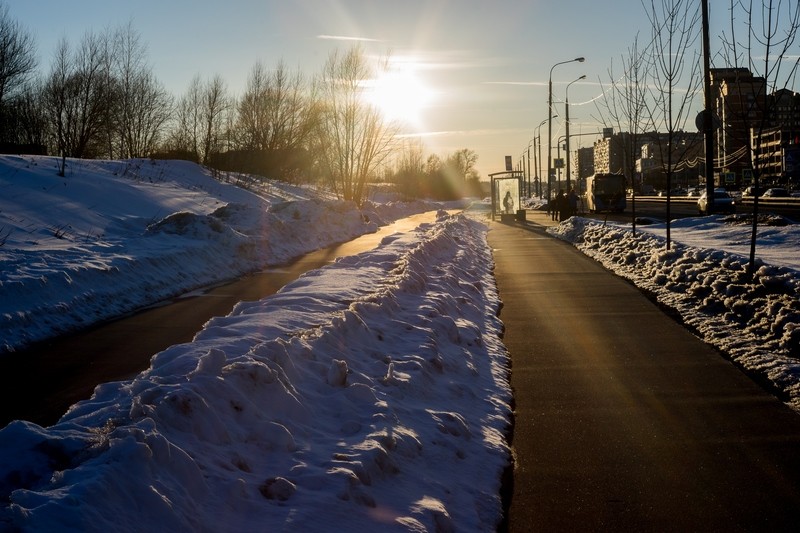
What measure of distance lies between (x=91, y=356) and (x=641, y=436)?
616cm

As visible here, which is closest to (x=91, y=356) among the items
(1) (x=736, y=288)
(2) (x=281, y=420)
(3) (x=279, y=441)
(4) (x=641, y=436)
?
(2) (x=281, y=420)

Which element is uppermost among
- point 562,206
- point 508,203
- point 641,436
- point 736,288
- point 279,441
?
point 508,203

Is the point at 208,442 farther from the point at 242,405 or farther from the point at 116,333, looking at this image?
the point at 116,333

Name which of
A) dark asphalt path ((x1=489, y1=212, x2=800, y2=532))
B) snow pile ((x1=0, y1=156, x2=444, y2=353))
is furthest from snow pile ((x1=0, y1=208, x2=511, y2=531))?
snow pile ((x1=0, y1=156, x2=444, y2=353))

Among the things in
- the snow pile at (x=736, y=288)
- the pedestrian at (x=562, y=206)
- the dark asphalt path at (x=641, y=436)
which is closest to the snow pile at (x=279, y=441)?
the dark asphalt path at (x=641, y=436)

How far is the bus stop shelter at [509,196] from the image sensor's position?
4850cm

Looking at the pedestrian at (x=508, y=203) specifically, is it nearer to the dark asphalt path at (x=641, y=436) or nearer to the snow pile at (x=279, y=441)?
the dark asphalt path at (x=641, y=436)

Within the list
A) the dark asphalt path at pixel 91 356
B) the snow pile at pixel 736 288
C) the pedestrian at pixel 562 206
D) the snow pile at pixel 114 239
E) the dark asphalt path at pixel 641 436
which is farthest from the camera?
the pedestrian at pixel 562 206

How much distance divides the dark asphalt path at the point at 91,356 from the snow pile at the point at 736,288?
21.7ft

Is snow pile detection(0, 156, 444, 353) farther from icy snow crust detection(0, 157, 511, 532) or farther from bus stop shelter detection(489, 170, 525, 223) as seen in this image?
bus stop shelter detection(489, 170, 525, 223)

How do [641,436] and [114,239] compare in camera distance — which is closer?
[641,436]

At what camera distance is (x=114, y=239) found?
18.3 meters

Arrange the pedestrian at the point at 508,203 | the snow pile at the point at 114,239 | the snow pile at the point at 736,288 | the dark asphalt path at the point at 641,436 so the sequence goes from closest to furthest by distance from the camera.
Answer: the dark asphalt path at the point at 641,436 → the snow pile at the point at 736,288 → the snow pile at the point at 114,239 → the pedestrian at the point at 508,203

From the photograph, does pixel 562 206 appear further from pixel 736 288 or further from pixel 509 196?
pixel 736 288
